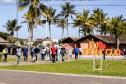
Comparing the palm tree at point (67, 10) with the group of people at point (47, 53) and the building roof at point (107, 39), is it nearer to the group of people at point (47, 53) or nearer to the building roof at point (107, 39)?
the building roof at point (107, 39)

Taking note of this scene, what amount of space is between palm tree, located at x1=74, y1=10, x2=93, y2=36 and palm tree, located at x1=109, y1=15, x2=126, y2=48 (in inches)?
237

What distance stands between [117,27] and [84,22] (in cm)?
958

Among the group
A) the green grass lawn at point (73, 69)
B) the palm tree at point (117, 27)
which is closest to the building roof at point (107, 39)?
the palm tree at point (117, 27)

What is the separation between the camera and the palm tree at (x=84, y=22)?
107 metres

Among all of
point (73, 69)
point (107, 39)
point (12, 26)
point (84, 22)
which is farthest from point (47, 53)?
point (12, 26)

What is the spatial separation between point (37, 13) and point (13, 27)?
58.6 meters

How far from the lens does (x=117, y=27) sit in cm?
10162

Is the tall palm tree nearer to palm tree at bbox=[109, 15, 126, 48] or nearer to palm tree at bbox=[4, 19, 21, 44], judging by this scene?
palm tree at bbox=[109, 15, 126, 48]

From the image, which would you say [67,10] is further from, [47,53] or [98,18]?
[47,53]

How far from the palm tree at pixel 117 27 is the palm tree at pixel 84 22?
6.03 metres

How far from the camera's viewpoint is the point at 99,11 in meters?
111

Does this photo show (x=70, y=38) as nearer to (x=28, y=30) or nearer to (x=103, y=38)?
(x=103, y=38)

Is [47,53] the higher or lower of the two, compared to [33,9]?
lower

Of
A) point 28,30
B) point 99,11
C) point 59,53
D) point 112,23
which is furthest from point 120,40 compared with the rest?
point 59,53
